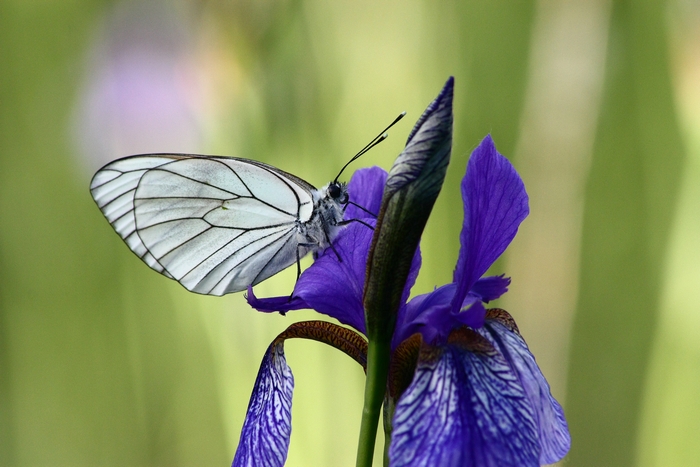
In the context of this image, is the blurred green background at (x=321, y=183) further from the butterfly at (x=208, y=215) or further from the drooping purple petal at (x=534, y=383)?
the drooping purple petal at (x=534, y=383)

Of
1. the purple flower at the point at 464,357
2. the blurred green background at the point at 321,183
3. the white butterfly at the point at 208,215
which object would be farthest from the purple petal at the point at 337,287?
the blurred green background at the point at 321,183

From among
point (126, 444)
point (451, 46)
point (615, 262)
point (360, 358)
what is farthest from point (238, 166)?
point (126, 444)

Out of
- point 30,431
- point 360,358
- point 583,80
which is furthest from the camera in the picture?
point 30,431

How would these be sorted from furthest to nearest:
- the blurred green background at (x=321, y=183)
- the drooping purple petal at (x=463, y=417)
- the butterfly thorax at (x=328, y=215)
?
1. the blurred green background at (x=321, y=183)
2. the butterfly thorax at (x=328, y=215)
3. the drooping purple petal at (x=463, y=417)

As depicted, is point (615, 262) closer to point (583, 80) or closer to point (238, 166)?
point (583, 80)

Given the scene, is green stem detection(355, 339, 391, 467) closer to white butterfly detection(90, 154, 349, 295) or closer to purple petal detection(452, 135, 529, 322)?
purple petal detection(452, 135, 529, 322)

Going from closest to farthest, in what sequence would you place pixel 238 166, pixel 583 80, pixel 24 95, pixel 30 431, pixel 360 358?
pixel 360 358 < pixel 238 166 < pixel 583 80 < pixel 24 95 < pixel 30 431

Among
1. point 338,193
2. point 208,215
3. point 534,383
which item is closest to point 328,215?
point 338,193
